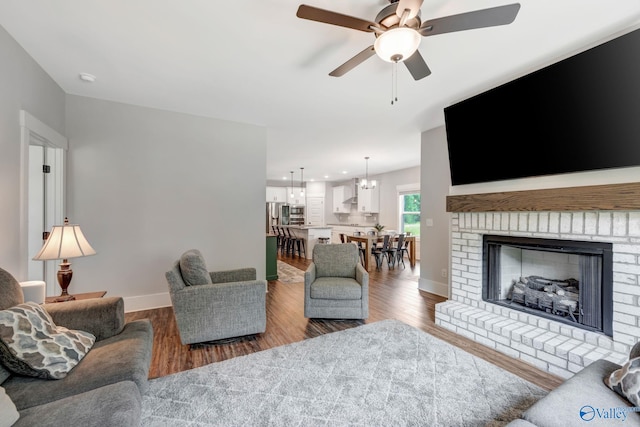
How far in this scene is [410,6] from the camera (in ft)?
5.15

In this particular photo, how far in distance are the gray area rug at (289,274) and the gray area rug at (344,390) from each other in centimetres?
277

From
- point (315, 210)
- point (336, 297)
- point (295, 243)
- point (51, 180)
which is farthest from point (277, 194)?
point (336, 297)

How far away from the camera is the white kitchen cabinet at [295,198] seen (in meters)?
10.9

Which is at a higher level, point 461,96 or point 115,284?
point 461,96

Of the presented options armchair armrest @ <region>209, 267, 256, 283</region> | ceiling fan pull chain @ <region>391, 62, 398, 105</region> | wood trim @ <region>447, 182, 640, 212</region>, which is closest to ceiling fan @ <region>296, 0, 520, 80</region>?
ceiling fan pull chain @ <region>391, 62, 398, 105</region>

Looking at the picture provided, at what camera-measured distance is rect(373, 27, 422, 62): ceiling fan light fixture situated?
1.70m

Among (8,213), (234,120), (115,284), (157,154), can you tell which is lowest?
(115,284)

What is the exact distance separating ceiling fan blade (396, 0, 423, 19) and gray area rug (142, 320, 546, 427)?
240cm

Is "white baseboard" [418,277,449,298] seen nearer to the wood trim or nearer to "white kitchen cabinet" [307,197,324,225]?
the wood trim

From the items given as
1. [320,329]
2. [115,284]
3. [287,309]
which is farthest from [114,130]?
[320,329]

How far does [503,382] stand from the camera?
2.17 m

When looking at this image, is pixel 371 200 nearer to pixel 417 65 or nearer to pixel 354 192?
pixel 354 192

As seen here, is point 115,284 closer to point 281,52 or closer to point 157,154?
point 157,154

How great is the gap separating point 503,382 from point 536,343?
567mm
